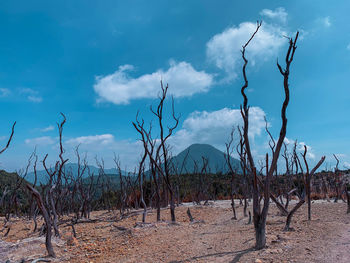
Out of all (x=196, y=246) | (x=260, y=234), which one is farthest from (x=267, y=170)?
(x=196, y=246)

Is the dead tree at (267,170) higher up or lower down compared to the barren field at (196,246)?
higher up

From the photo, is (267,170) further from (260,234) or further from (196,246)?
(196,246)

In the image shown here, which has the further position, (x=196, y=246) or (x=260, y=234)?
(x=196, y=246)

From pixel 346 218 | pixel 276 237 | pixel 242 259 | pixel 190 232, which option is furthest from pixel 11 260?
pixel 346 218

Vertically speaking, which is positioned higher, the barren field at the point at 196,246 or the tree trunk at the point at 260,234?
the tree trunk at the point at 260,234

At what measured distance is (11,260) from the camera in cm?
565

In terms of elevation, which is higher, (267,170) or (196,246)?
(267,170)

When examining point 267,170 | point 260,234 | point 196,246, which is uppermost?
point 267,170

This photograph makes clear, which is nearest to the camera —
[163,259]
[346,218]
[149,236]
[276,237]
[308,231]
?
[163,259]

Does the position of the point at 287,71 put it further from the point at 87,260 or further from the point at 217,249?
the point at 87,260

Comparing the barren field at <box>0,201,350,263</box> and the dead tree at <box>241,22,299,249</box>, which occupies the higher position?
the dead tree at <box>241,22,299,249</box>

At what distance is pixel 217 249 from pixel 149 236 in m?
2.13

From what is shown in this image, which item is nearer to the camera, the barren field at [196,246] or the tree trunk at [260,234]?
the barren field at [196,246]

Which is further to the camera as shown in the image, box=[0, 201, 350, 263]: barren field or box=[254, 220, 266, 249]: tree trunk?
box=[254, 220, 266, 249]: tree trunk
